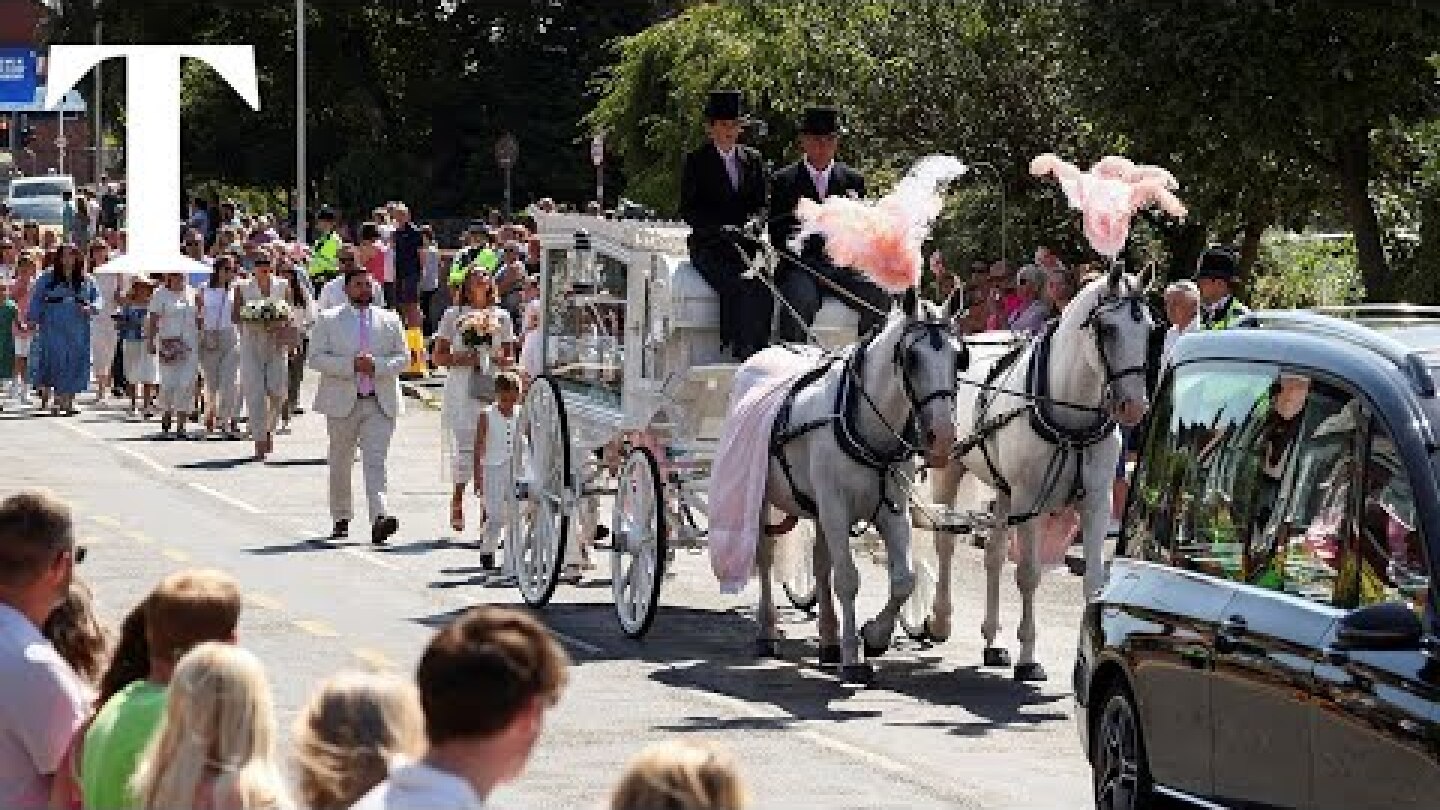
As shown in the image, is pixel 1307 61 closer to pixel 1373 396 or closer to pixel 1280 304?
pixel 1280 304

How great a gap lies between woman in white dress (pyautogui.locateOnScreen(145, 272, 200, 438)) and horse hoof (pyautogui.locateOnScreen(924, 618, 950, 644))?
1736cm

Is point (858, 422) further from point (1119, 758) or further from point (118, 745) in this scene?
point (118, 745)

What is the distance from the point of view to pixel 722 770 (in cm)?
609

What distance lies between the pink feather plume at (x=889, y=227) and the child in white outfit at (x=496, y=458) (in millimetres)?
4783

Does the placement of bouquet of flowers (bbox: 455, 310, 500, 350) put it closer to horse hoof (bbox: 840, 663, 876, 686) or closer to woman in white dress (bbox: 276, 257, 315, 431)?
horse hoof (bbox: 840, 663, 876, 686)

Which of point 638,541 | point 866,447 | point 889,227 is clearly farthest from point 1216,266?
point 638,541

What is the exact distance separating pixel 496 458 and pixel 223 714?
1690cm

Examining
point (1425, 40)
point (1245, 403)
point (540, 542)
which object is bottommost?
point (540, 542)

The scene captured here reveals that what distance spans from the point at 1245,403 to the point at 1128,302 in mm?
6090

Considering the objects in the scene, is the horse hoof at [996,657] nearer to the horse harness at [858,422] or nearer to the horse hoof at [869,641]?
the horse hoof at [869,641]

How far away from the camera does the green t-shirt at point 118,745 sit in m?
7.71

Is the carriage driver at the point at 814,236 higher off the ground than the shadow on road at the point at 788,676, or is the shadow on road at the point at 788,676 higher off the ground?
the carriage driver at the point at 814,236

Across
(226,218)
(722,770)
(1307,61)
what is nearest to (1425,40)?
(1307,61)

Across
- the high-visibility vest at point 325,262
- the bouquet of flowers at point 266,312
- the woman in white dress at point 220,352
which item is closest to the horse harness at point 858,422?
the bouquet of flowers at point 266,312
